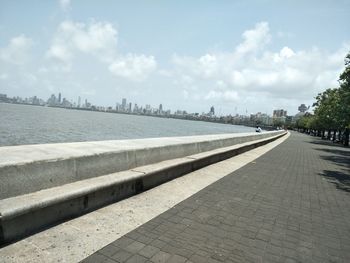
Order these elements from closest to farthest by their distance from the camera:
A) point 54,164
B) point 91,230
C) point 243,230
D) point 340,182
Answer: point 91,230
point 54,164
point 243,230
point 340,182

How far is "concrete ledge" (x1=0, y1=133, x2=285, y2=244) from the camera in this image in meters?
3.22

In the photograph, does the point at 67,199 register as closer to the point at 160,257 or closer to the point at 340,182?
the point at 160,257

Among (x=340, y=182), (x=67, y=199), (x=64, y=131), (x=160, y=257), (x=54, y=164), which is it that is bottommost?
(x=64, y=131)

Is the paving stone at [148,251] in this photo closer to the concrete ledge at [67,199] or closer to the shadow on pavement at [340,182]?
the concrete ledge at [67,199]

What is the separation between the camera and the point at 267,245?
391cm

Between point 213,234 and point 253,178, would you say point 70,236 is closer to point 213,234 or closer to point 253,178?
point 213,234

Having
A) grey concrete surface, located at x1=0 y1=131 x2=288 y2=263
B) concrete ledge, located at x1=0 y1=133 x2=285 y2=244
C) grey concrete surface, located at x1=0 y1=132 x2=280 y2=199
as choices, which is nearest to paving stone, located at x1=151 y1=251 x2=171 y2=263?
grey concrete surface, located at x1=0 y1=131 x2=288 y2=263

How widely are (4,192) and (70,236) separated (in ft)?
3.09

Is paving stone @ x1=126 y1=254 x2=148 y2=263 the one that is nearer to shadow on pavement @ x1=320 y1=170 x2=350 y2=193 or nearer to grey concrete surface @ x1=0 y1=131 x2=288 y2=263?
grey concrete surface @ x1=0 y1=131 x2=288 y2=263

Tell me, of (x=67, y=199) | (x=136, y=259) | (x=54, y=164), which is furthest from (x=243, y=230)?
(x=54, y=164)

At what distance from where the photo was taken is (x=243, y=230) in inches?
171

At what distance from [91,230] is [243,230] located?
2.19 metres

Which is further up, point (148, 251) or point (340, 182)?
point (148, 251)

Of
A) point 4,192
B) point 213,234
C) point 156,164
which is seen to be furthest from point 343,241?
point 4,192
